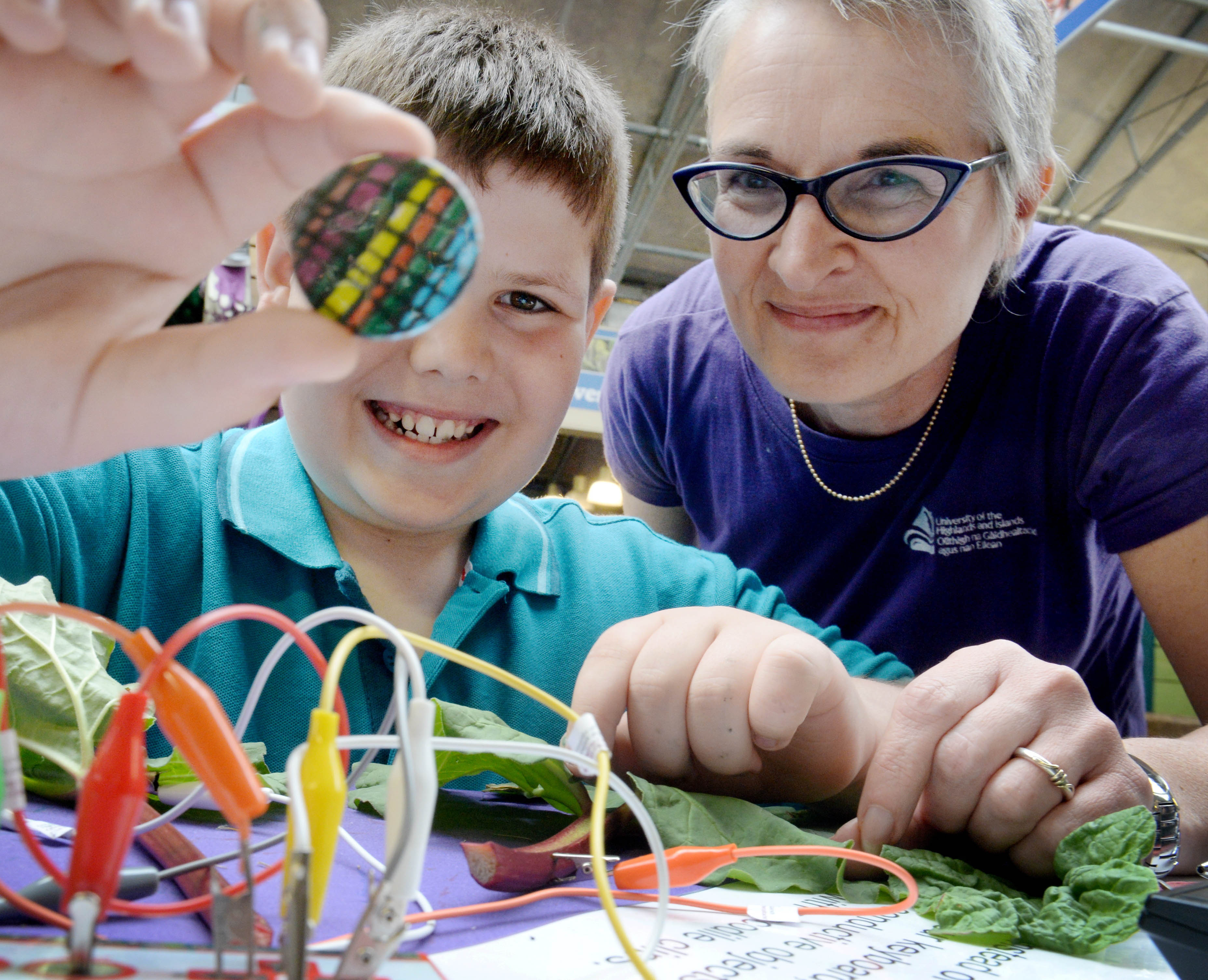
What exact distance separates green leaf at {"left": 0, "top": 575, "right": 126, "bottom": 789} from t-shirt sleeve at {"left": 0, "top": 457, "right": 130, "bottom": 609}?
29cm

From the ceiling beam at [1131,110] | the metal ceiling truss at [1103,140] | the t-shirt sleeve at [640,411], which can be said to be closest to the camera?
the t-shirt sleeve at [640,411]

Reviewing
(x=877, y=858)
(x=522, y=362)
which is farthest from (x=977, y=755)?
(x=522, y=362)

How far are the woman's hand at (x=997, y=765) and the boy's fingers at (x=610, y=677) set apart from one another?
18cm

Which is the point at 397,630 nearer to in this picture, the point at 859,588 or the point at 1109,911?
the point at 1109,911

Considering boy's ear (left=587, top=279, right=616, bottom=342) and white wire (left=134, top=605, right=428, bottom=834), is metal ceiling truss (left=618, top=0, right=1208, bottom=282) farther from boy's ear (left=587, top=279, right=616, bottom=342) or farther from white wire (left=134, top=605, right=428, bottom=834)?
white wire (left=134, top=605, right=428, bottom=834)

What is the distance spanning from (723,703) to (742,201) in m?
0.66

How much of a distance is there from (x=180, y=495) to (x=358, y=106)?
71cm

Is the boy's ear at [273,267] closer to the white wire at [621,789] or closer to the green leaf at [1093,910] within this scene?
the white wire at [621,789]

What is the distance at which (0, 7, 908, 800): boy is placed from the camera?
Result: 2.72 ft

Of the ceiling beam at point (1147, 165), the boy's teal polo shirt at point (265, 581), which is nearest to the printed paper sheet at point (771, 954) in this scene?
the boy's teal polo shirt at point (265, 581)

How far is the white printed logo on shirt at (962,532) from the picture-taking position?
1229mm

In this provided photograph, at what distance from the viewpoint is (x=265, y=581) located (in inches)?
37.2

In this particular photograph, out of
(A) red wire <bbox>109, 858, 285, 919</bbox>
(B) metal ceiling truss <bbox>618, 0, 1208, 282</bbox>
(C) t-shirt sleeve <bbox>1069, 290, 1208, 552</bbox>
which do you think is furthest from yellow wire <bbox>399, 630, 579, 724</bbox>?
(B) metal ceiling truss <bbox>618, 0, 1208, 282</bbox>

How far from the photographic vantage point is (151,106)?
36cm
